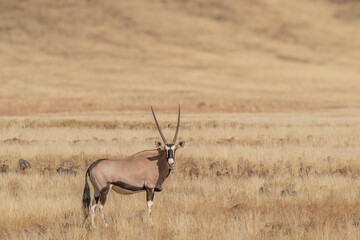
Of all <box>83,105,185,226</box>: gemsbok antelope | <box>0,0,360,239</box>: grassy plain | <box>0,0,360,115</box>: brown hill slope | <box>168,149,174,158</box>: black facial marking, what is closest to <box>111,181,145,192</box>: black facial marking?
<box>83,105,185,226</box>: gemsbok antelope

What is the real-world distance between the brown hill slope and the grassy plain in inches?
16.8

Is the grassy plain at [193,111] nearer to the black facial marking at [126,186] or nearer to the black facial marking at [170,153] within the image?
the black facial marking at [126,186]

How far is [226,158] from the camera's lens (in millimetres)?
17141

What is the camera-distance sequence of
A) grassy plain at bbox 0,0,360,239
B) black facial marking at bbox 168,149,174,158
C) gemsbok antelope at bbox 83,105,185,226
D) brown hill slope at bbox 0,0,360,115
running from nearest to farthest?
black facial marking at bbox 168,149,174,158 < gemsbok antelope at bbox 83,105,185,226 < grassy plain at bbox 0,0,360,239 < brown hill slope at bbox 0,0,360,115

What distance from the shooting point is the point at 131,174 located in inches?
355

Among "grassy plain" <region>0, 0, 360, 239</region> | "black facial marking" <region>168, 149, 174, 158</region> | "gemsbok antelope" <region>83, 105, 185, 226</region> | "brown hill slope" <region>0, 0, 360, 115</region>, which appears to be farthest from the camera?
"brown hill slope" <region>0, 0, 360, 115</region>

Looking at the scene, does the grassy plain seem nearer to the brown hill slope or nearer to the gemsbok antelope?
the brown hill slope

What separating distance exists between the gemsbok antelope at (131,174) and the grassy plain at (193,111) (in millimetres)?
544

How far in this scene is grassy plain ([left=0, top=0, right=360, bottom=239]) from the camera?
9.80 meters

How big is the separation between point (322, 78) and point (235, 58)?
24.6 metres

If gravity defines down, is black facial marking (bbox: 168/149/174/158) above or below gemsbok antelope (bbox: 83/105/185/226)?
above

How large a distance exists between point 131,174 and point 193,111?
52889 mm

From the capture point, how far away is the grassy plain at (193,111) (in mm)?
9805

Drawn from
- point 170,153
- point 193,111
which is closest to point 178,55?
point 193,111
